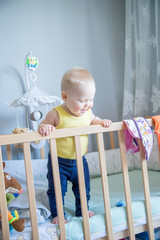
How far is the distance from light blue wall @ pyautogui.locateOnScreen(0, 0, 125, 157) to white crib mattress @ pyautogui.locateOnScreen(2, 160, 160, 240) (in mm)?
450

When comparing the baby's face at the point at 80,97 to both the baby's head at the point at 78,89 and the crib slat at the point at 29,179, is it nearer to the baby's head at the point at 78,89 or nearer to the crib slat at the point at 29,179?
the baby's head at the point at 78,89

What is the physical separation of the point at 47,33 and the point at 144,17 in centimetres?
77

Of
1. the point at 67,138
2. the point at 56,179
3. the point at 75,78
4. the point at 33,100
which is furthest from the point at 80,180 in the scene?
the point at 33,100

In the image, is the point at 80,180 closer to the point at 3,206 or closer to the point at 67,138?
the point at 67,138

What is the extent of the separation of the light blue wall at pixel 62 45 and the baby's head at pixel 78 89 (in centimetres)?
96

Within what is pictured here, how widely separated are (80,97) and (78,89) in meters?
0.04

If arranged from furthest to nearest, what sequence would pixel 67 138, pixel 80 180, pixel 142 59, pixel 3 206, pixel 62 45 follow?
pixel 62 45 < pixel 142 59 < pixel 67 138 < pixel 80 180 < pixel 3 206

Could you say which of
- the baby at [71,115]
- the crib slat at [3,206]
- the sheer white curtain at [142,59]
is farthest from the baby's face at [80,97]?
the sheer white curtain at [142,59]

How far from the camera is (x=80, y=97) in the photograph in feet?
3.72

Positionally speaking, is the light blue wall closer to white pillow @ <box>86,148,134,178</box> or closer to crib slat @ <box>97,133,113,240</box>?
white pillow @ <box>86,148,134,178</box>

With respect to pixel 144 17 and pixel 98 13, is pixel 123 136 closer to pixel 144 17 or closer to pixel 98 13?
pixel 144 17

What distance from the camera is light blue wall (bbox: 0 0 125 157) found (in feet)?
6.52

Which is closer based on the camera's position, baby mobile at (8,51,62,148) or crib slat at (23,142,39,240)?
crib slat at (23,142,39,240)

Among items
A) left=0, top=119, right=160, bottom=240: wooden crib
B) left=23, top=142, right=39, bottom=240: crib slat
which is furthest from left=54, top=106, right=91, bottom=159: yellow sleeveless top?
left=23, top=142, right=39, bottom=240: crib slat
